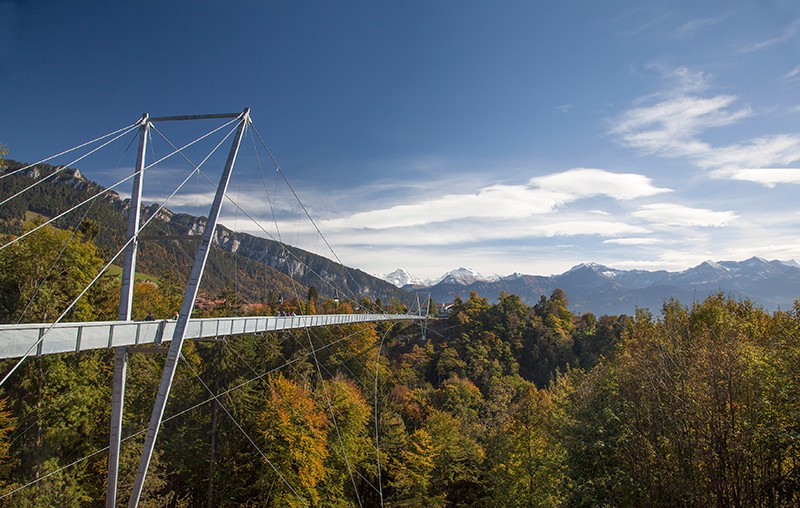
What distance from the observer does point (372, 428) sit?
2672cm

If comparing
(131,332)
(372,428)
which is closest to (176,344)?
(131,332)

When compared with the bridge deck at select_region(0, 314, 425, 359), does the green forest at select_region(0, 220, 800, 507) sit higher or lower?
lower

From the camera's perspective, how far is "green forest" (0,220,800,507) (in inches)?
432

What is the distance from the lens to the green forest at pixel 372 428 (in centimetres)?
1098

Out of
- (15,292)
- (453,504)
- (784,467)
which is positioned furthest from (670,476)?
(15,292)

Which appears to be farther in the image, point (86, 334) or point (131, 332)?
point (131, 332)

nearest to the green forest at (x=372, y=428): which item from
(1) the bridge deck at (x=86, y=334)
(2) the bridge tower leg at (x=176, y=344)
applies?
(2) the bridge tower leg at (x=176, y=344)

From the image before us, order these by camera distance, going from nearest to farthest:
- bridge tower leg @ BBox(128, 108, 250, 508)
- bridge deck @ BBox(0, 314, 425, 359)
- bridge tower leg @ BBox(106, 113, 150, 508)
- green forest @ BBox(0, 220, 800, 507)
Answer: bridge deck @ BBox(0, 314, 425, 359) < bridge tower leg @ BBox(128, 108, 250, 508) < bridge tower leg @ BBox(106, 113, 150, 508) < green forest @ BBox(0, 220, 800, 507)

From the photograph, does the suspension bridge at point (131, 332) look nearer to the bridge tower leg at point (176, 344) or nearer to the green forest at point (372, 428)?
the bridge tower leg at point (176, 344)

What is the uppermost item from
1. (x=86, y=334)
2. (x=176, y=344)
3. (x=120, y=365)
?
(x=86, y=334)

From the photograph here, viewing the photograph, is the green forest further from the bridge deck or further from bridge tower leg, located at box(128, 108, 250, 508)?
the bridge deck

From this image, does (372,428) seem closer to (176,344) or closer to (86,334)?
(176,344)

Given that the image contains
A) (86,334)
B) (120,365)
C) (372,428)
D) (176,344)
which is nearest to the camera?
(86,334)

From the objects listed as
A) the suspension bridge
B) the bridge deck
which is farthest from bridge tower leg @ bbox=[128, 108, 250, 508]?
the bridge deck
